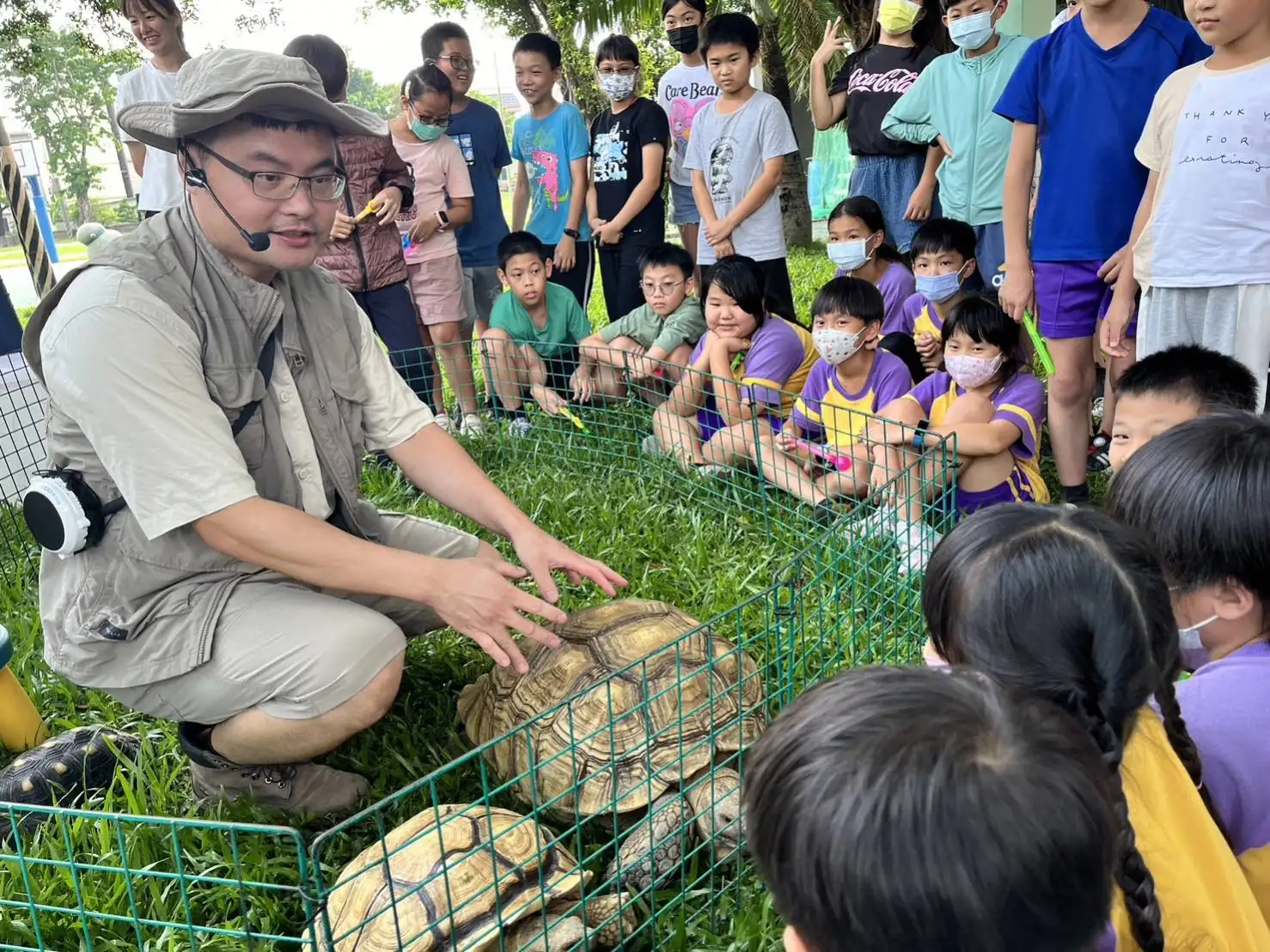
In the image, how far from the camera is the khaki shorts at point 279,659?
2.33 m

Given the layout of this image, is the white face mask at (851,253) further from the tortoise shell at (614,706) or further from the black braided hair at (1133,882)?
the black braided hair at (1133,882)

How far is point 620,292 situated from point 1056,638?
492cm

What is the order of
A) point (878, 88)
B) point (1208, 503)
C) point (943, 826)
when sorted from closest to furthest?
point (943, 826)
point (1208, 503)
point (878, 88)

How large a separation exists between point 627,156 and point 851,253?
1567mm

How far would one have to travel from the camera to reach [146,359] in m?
2.20

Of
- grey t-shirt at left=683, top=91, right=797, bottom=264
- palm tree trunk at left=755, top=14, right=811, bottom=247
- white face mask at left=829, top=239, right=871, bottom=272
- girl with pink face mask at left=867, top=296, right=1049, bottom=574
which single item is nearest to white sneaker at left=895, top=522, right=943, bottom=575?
girl with pink face mask at left=867, top=296, right=1049, bottom=574

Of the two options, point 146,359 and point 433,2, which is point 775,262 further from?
point 433,2

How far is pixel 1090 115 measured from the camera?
11.7ft

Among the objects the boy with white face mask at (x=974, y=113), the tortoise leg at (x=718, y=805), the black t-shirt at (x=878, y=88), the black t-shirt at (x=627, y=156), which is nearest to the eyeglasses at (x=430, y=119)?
the black t-shirt at (x=627, y=156)

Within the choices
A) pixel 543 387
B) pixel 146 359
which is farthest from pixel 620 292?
pixel 146 359

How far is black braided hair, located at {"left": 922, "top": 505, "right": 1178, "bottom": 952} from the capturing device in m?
1.20

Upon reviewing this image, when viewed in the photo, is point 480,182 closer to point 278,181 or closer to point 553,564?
point 278,181

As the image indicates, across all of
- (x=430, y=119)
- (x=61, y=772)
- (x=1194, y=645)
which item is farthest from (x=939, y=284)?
(x=61, y=772)

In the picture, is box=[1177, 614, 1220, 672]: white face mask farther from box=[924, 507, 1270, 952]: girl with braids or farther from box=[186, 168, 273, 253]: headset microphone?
box=[186, 168, 273, 253]: headset microphone
